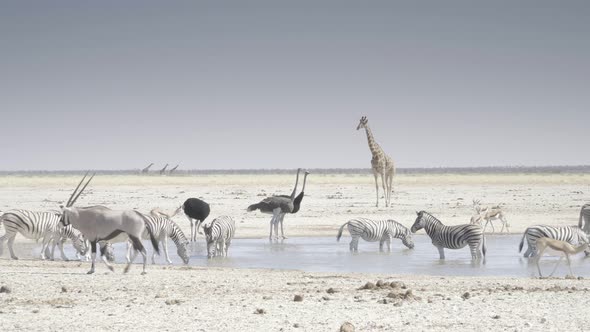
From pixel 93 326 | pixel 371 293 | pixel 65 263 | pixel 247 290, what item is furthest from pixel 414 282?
pixel 65 263

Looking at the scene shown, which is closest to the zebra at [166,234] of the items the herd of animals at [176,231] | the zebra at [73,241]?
the herd of animals at [176,231]

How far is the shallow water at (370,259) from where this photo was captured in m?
15.8

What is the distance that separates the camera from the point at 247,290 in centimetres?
Answer: 1158

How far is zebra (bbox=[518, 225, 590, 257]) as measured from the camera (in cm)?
1723

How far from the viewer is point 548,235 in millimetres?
17172

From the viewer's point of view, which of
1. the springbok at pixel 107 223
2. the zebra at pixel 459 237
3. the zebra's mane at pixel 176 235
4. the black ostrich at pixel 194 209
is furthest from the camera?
the black ostrich at pixel 194 209

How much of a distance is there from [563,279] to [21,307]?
8.08m

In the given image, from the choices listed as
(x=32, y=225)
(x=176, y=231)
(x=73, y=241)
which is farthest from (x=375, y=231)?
(x=32, y=225)

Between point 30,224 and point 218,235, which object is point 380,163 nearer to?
point 218,235

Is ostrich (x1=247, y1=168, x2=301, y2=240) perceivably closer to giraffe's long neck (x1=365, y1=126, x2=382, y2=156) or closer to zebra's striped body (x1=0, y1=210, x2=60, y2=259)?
zebra's striped body (x1=0, y1=210, x2=60, y2=259)

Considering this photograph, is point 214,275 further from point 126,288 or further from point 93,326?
point 93,326

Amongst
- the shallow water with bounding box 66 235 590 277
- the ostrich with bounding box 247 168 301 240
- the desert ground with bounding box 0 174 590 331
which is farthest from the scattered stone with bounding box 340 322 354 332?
the ostrich with bounding box 247 168 301 240

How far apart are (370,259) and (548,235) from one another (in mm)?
3684

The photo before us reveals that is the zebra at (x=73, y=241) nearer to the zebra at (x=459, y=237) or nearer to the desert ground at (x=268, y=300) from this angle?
the desert ground at (x=268, y=300)
